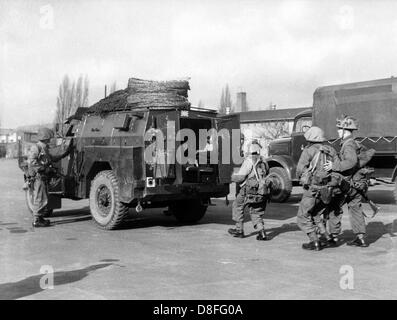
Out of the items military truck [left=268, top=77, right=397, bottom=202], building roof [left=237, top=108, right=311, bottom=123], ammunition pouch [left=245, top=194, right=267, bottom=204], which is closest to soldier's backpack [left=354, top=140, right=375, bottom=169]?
ammunition pouch [left=245, top=194, right=267, bottom=204]

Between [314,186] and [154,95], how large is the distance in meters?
3.48

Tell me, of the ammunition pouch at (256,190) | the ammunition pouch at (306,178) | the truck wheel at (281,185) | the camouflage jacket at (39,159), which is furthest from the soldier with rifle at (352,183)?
the truck wheel at (281,185)

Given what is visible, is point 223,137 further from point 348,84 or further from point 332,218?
point 348,84

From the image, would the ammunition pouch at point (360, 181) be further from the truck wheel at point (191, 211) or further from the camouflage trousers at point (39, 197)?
the camouflage trousers at point (39, 197)

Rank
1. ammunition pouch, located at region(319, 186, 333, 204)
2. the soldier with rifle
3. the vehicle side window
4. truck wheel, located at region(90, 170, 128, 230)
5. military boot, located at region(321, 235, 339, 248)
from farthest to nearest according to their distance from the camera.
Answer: the vehicle side window, truck wheel, located at region(90, 170, 128, 230), military boot, located at region(321, 235, 339, 248), the soldier with rifle, ammunition pouch, located at region(319, 186, 333, 204)

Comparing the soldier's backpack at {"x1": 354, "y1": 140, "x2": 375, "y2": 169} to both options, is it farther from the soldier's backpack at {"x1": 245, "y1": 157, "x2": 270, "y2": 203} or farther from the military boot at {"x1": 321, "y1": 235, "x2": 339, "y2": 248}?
the soldier's backpack at {"x1": 245, "y1": 157, "x2": 270, "y2": 203}

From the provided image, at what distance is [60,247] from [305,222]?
11.5ft

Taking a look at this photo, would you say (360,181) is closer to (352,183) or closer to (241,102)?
(352,183)

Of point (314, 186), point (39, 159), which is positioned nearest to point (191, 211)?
point (39, 159)

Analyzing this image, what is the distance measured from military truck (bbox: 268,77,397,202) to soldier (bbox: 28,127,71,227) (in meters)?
6.44

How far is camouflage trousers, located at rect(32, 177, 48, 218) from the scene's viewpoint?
10.1m

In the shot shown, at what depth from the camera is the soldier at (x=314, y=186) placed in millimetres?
7641
